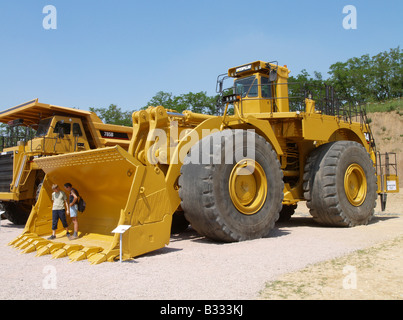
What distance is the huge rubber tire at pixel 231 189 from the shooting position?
22.3 ft

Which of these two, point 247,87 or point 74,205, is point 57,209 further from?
point 247,87

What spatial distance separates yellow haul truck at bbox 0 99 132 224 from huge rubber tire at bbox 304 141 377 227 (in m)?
7.25

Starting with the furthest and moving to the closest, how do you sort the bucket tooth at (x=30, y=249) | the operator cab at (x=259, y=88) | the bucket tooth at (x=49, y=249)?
the operator cab at (x=259, y=88), the bucket tooth at (x=30, y=249), the bucket tooth at (x=49, y=249)

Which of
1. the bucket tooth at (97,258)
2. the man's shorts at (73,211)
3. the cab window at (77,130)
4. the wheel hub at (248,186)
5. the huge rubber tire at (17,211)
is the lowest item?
the huge rubber tire at (17,211)

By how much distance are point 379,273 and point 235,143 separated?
3411 mm

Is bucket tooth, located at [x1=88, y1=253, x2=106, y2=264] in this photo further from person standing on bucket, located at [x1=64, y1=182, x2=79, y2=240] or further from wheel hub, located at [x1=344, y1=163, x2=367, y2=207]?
wheel hub, located at [x1=344, y1=163, x2=367, y2=207]

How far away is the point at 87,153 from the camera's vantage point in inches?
262

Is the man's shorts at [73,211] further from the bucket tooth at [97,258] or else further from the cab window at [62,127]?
the cab window at [62,127]

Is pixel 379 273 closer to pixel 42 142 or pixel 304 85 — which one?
pixel 304 85

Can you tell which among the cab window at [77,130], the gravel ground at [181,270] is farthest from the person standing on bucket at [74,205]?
the cab window at [77,130]

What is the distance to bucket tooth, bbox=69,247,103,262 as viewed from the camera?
19.0 ft

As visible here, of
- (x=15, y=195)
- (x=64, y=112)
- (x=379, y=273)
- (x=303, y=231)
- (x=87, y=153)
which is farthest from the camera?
Answer: (x=64, y=112)

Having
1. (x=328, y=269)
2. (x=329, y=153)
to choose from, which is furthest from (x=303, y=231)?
(x=328, y=269)

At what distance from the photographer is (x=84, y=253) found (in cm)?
586
